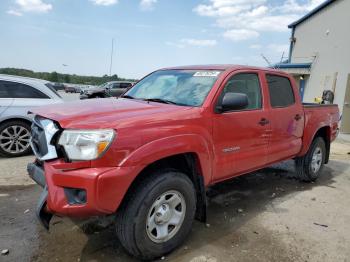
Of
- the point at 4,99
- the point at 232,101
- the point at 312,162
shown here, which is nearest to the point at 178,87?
the point at 232,101

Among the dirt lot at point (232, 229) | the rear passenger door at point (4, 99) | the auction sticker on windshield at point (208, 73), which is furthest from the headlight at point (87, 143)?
the rear passenger door at point (4, 99)

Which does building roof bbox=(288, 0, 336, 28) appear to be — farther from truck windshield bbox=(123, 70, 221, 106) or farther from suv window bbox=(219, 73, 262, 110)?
truck windshield bbox=(123, 70, 221, 106)

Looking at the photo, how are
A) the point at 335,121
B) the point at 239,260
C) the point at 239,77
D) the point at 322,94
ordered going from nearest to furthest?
the point at 239,260 → the point at 239,77 → the point at 335,121 → the point at 322,94

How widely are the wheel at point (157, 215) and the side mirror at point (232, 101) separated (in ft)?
2.91

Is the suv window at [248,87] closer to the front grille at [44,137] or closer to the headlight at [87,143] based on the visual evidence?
the headlight at [87,143]

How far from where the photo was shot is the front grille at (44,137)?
2.86m

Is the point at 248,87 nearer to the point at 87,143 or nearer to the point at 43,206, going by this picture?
the point at 87,143

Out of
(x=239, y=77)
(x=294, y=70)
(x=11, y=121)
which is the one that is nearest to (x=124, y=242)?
(x=239, y=77)

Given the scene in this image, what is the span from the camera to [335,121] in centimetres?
639

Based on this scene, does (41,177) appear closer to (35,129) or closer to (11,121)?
(35,129)

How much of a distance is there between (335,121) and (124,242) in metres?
5.01

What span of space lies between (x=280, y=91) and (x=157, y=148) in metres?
2.70

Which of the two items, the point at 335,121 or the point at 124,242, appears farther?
the point at 335,121

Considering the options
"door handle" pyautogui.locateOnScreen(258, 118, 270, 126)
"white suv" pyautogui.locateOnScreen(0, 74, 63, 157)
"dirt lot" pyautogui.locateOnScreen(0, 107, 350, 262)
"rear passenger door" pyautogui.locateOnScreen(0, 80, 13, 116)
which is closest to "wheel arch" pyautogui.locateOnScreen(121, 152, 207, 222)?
"dirt lot" pyautogui.locateOnScreen(0, 107, 350, 262)
